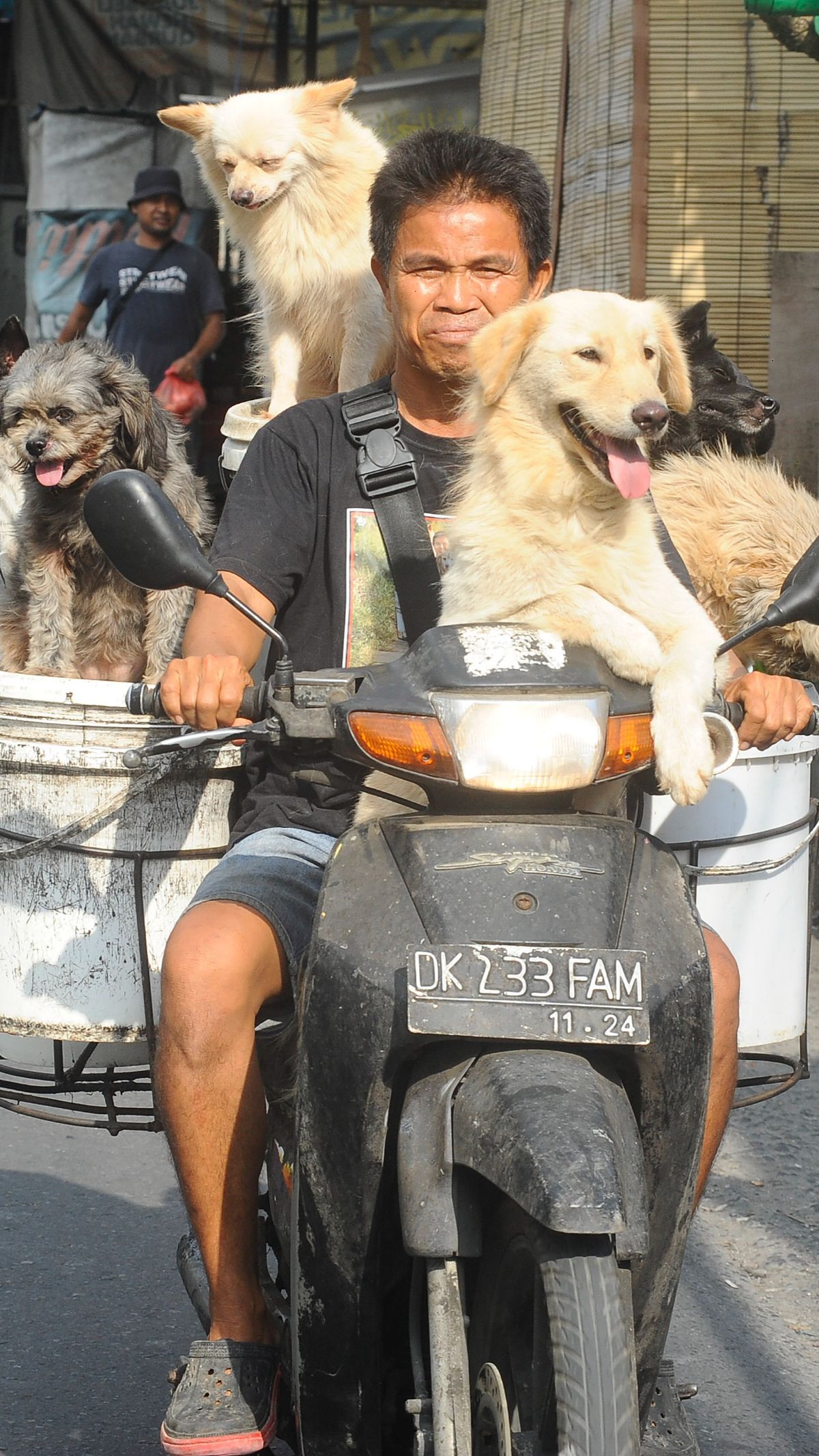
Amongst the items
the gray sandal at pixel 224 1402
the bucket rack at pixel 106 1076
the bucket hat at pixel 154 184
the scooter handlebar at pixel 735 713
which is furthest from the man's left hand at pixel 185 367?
the gray sandal at pixel 224 1402

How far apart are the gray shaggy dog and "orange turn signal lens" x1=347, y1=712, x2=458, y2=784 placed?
2.36 m

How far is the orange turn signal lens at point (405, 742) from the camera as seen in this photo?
5.65 ft

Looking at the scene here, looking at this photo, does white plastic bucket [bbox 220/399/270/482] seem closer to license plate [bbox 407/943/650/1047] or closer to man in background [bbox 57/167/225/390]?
license plate [bbox 407/943/650/1047]

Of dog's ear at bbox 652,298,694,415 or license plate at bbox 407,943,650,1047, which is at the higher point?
dog's ear at bbox 652,298,694,415

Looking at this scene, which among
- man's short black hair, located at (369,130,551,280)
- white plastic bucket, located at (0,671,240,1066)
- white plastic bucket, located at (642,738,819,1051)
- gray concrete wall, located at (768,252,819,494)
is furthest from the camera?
gray concrete wall, located at (768,252,819,494)

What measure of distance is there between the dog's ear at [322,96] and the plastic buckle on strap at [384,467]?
86.2 inches

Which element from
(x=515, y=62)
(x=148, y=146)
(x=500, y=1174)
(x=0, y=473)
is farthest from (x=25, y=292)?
(x=500, y=1174)

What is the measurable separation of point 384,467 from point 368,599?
0.23 m

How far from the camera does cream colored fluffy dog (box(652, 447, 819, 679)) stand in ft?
11.5

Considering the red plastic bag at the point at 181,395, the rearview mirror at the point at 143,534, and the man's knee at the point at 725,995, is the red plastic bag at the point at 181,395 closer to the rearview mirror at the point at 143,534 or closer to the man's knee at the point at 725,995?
the rearview mirror at the point at 143,534

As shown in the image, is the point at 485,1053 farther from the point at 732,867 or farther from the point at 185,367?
the point at 185,367

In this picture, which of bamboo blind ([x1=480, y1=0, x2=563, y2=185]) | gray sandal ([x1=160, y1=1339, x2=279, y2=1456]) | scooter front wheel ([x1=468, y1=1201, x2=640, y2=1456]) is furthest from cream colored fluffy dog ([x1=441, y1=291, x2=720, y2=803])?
bamboo blind ([x1=480, y1=0, x2=563, y2=185])

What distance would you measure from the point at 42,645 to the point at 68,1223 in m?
1.57

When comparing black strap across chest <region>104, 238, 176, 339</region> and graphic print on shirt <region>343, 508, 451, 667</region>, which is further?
black strap across chest <region>104, 238, 176, 339</region>
